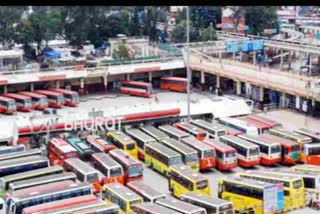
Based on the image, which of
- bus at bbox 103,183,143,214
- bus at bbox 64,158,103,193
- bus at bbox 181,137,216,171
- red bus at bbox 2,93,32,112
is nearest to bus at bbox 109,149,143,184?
bus at bbox 64,158,103,193

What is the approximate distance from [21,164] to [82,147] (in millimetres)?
→ 1393

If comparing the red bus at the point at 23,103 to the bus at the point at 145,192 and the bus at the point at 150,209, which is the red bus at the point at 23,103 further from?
the bus at the point at 150,209

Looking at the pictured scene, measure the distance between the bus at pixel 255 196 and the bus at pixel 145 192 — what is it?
871mm

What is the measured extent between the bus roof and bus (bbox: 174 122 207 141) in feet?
9.52

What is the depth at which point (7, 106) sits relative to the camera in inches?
505

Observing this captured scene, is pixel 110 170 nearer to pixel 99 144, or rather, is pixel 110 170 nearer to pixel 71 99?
pixel 99 144

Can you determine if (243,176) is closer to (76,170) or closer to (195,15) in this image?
(76,170)

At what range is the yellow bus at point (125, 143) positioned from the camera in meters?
9.66

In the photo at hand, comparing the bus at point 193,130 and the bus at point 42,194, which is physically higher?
the bus at point 42,194

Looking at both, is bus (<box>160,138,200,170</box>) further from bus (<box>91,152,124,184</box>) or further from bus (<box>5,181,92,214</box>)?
bus (<box>5,181,92,214</box>)

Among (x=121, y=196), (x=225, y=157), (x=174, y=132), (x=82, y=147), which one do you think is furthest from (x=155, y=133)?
(x=121, y=196)

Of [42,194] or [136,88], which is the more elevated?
[42,194]

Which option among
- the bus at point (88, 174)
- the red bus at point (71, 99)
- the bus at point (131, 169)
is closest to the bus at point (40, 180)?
the bus at point (88, 174)

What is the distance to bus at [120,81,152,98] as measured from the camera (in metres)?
14.5
